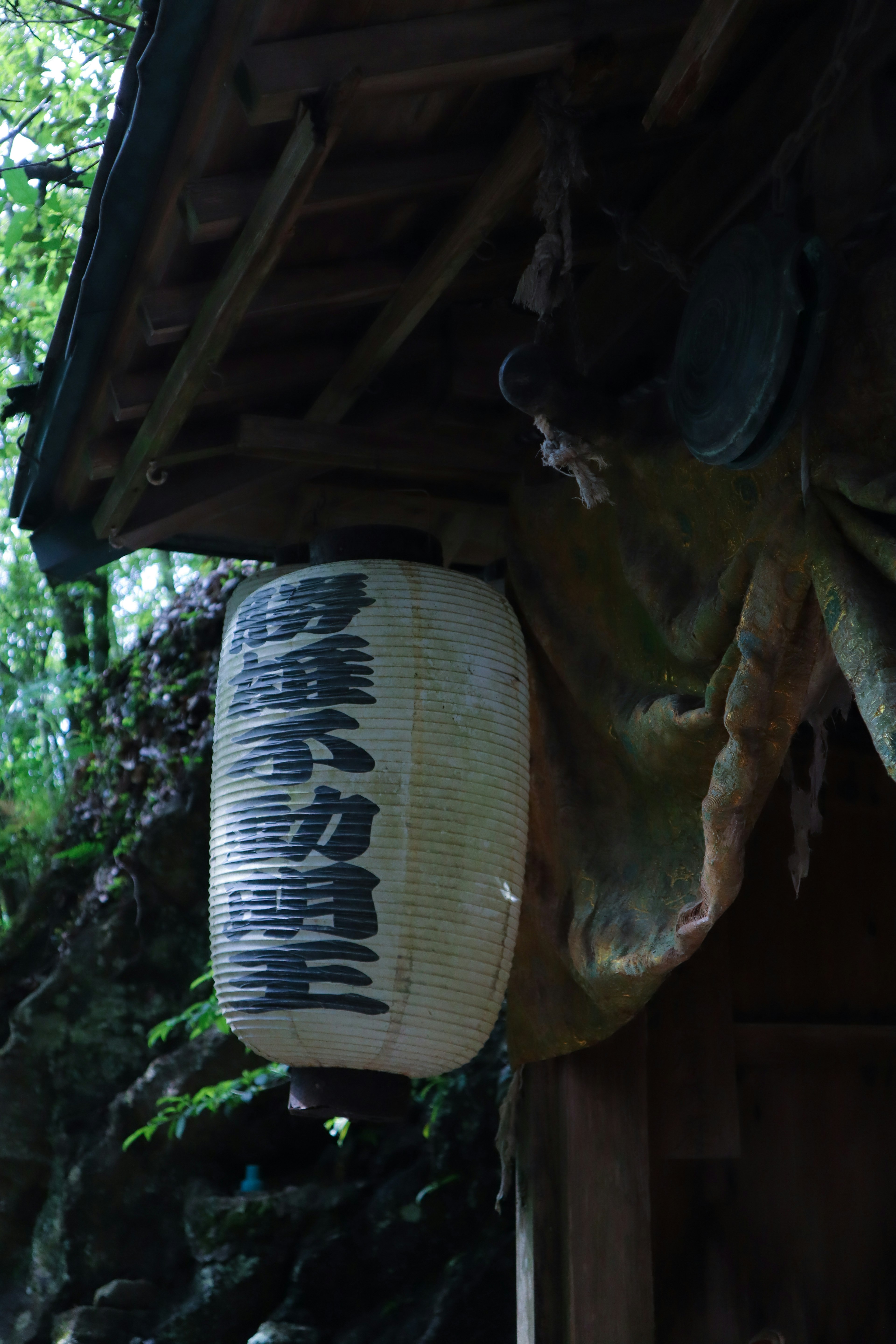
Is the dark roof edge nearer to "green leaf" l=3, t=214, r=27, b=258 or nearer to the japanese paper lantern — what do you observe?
"green leaf" l=3, t=214, r=27, b=258

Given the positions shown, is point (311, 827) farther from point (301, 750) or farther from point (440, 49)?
point (440, 49)

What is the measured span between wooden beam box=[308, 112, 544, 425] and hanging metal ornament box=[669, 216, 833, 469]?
53cm

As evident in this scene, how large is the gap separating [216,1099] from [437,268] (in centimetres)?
518

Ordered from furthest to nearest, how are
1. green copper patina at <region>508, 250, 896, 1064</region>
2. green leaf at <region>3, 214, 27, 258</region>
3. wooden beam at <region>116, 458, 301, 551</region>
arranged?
green leaf at <region>3, 214, 27, 258</region> < wooden beam at <region>116, 458, 301, 551</region> < green copper patina at <region>508, 250, 896, 1064</region>

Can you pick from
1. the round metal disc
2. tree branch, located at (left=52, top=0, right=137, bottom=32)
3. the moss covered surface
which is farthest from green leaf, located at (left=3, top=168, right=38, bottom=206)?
the moss covered surface

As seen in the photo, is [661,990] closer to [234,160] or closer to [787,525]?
[787,525]

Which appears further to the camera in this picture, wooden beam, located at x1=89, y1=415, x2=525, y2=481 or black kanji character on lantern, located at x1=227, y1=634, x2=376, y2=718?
wooden beam, located at x1=89, y1=415, x2=525, y2=481

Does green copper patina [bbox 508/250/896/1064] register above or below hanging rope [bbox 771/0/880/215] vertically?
below

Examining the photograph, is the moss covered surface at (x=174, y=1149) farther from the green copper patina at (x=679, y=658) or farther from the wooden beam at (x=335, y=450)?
the wooden beam at (x=335, y=450)

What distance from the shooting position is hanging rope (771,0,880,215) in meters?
2.11

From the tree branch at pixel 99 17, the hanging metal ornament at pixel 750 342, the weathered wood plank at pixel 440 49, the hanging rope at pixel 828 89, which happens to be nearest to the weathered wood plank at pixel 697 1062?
the hanging metal ornament at pixel 750 342

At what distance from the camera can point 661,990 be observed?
4000 millimetres

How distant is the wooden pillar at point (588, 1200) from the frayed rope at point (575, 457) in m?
1.91

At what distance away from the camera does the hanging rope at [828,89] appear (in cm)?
211
